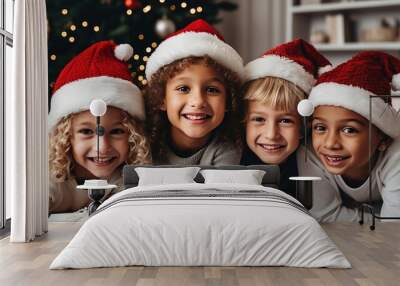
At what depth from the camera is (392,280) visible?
12.4 feet

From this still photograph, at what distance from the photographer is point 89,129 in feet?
20.6

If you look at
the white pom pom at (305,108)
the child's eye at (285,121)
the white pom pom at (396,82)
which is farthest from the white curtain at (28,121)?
the white pom pom at (396,82)

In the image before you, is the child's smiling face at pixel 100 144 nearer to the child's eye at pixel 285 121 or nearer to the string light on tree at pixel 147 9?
the string light on tree at pixel 147 9

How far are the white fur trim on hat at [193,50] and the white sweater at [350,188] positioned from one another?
106cm

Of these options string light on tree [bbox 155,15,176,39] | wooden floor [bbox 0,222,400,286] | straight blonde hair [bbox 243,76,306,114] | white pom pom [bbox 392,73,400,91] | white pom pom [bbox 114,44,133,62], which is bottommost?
wooden floor [bbox 0,222,400,286]

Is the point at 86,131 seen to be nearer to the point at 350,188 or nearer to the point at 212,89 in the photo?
the point at 212,89

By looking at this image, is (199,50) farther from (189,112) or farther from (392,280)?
(392,280)

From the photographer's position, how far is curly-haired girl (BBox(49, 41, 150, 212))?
626cm

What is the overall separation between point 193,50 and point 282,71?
832 millimetres

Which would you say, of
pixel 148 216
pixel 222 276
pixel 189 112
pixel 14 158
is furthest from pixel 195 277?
pixel 189 112

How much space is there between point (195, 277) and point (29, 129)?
208cm

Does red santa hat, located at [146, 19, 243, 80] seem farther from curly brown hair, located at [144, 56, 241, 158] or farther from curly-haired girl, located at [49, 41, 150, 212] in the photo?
curly-haired girl, located at [49, 41, 150, 212]

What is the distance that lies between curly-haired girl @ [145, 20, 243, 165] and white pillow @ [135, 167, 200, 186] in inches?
13.8

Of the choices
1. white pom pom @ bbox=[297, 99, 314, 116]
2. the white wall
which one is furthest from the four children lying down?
the white wall
